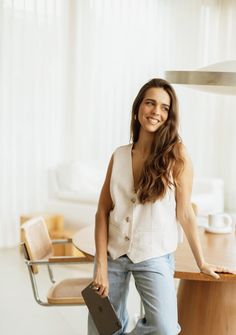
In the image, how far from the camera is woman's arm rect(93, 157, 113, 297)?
2.20m

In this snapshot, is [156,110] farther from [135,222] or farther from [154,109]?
Result: [135,222]

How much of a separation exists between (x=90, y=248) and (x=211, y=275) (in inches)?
23.6

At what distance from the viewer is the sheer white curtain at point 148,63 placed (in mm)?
6828

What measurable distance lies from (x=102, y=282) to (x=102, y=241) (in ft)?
0.50

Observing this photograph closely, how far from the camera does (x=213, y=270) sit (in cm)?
233

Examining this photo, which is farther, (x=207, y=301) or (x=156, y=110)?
(x=207, y=301)

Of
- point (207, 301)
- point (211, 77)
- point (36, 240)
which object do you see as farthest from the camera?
point (36, 240)

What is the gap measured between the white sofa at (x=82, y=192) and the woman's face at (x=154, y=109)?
3.59m

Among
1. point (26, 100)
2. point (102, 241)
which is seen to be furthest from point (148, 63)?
point (102, 241)

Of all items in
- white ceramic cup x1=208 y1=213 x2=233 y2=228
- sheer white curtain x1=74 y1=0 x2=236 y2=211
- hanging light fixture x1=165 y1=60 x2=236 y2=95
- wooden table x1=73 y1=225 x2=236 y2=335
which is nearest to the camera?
hanging light fixture x1=165 y1=60 x2=236 y2=95

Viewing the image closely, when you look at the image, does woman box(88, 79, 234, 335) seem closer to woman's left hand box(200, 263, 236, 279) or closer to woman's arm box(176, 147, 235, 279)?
woman's arm box(176, 147, 235, 279)

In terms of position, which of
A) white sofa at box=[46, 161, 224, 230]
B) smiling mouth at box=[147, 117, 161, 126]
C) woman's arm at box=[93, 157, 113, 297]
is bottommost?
white sofa at box=[46, 161, 224, 230]

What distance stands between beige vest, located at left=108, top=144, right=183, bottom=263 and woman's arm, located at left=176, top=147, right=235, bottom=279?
0.03 metres

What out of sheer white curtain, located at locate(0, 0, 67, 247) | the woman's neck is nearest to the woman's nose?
the woman's neck
